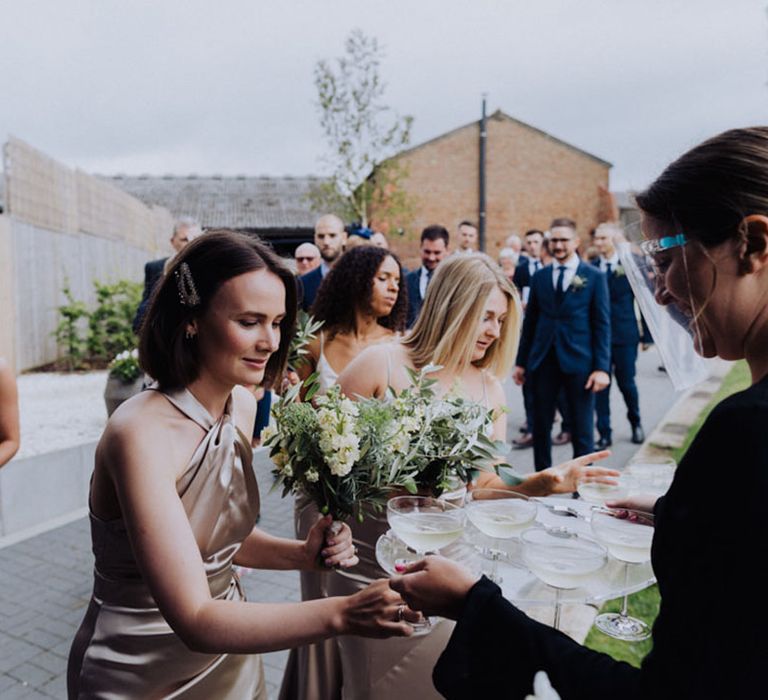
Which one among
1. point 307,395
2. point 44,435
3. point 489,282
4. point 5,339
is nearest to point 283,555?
point 307,395

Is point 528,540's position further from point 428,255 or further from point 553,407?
point 428,255

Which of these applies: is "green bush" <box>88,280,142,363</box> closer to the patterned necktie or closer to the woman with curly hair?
the woman with curly hair

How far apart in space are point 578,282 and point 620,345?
2563 mm

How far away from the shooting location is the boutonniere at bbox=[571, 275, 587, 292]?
6.71 metres

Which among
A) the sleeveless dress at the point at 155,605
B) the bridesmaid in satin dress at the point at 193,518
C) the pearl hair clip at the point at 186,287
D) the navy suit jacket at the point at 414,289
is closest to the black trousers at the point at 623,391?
the navy suit jacket at the point at 414,289

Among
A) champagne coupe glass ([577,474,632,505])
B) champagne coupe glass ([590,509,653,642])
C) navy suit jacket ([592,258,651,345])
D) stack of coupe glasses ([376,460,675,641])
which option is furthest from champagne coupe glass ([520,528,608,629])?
navy suit jacket ([592,258,651,345])

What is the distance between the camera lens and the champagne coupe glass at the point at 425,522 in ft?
6.55

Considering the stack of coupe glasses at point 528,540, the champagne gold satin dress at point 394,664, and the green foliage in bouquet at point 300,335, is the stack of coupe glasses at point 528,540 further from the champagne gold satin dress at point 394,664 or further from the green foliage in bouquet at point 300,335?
the green foliage in bouquet at point 300,335

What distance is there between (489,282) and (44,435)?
676 centimetres

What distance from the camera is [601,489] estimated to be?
251 centimetres

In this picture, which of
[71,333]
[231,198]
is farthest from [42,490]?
[231,198]

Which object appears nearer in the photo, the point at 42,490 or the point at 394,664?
the point at 394,664

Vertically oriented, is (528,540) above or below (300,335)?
below

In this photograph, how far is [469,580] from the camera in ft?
5.22
